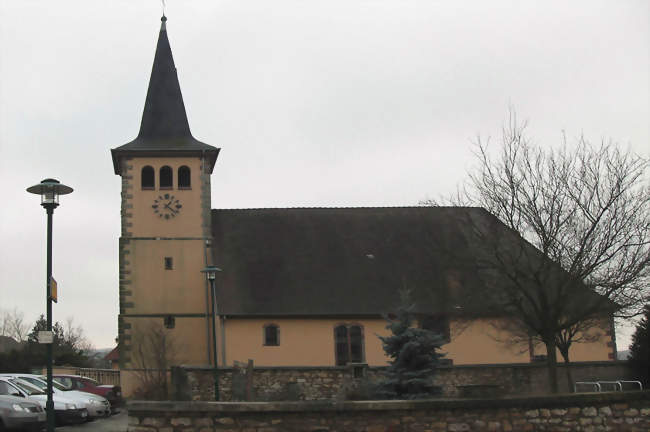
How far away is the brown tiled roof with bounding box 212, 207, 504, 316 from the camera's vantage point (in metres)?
34.1

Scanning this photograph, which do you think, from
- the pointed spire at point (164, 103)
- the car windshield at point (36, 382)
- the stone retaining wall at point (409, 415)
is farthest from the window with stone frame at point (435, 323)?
the stone retaining wall at point (409, 415)

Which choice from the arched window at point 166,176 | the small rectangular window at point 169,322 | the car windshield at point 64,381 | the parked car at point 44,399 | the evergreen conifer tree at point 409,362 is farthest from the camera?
the arched window at point 166,176

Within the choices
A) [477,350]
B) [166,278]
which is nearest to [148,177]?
[166,278]

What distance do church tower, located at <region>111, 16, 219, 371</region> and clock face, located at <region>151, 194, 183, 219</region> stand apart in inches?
1.7

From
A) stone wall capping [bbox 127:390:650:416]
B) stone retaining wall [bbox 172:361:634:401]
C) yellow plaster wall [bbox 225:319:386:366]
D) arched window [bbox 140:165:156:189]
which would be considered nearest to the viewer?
stone wall capping [bbox 127:390:650:416]

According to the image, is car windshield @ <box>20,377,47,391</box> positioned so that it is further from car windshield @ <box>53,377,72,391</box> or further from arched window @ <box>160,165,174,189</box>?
arched window @ <box>160,165,174,189</box>

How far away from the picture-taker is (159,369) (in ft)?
104

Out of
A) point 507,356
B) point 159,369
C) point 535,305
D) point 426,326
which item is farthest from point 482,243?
point 159,369

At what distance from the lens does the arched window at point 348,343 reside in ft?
112

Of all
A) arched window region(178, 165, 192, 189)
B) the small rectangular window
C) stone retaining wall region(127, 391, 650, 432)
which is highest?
arched window region(178, 165, 192, 189)

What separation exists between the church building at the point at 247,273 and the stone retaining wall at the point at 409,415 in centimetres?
1684

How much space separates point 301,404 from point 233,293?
21.8 metres

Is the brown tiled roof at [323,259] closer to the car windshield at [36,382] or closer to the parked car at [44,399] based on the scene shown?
the car windshield at [36,382]

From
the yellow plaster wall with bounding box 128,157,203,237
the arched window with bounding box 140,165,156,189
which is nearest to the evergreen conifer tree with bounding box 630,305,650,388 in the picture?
the yellow plaster wall with bounding box 128,157,203,237
